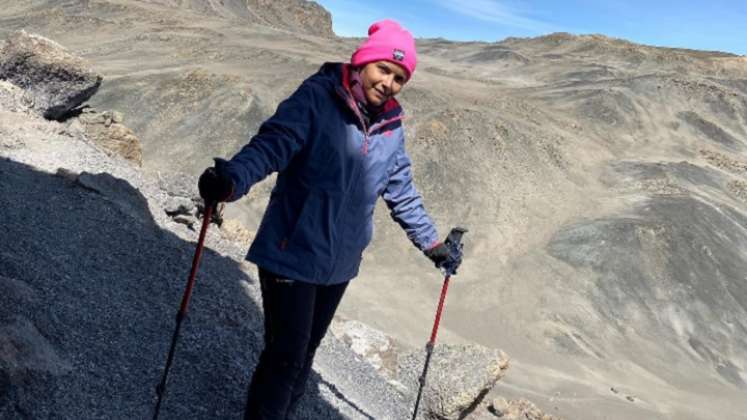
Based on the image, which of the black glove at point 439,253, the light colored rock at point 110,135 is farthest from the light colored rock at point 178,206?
the black glove at point 439,253

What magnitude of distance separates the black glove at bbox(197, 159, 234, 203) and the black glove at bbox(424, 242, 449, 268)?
6.44ft

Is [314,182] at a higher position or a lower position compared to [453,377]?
higher

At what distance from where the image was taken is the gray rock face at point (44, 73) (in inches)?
450

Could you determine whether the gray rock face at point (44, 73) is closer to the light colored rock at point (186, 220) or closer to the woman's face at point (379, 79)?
the light colored rock at point (186, 220)

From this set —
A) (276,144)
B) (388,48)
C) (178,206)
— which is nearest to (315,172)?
(276,144)

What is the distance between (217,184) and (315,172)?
571mm

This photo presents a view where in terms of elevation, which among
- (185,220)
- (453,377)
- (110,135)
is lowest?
(453,377)

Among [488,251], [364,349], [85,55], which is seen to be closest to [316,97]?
[364,349]

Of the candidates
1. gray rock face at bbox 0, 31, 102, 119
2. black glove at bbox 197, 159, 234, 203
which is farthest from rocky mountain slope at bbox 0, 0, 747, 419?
black glove at bbox 197, 159, 234, 203

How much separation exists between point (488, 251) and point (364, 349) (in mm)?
11032

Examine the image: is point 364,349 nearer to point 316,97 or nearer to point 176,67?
point 316,97

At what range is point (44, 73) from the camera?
37.9ft

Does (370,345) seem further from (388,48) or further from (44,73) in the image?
(388,48)

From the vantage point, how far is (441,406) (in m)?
8.64
